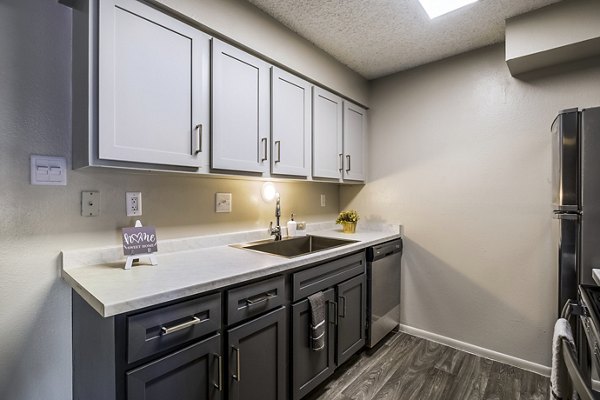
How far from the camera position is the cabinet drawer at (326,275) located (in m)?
1.57

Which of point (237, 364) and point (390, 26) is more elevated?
point (390, 26)

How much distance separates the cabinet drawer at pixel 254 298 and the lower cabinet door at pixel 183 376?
117mm

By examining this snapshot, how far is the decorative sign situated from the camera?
4.23 feet

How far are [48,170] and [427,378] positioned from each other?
2421mm

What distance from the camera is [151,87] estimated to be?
1285 mm

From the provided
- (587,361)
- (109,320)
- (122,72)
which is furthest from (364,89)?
(109,320)

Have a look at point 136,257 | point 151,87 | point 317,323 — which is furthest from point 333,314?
point 151,87

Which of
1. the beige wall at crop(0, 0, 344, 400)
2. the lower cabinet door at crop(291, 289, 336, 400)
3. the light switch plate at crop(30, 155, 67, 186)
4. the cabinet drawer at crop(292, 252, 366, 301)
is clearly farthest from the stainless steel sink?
the light switch plate at crop(30, 155, 67, 186)

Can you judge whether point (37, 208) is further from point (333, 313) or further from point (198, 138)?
point (333, 313)

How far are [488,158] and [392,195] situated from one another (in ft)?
2.59

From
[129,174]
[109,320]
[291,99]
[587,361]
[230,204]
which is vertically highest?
[291,99]

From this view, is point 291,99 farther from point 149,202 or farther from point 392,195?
point 392,195

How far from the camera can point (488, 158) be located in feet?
7.15

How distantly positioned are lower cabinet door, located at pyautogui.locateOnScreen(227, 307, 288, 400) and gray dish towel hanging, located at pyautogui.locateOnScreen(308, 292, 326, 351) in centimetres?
20
